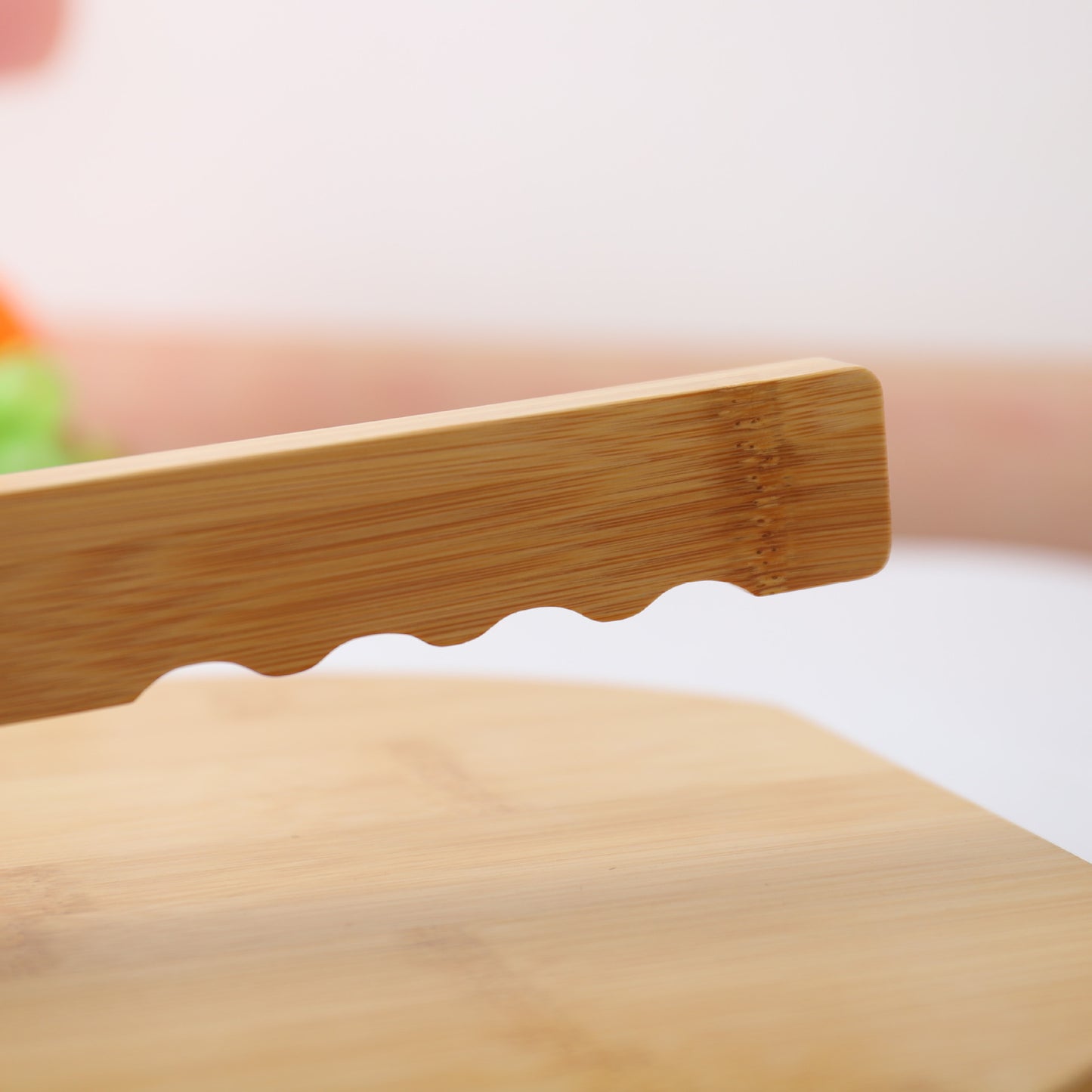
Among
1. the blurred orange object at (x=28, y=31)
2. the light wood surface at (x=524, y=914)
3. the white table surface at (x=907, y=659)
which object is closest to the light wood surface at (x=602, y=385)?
the white table surface at (x=907, y=659)

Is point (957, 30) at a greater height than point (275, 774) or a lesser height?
greater

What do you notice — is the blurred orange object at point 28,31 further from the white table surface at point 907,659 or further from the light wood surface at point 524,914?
the light wood surface at point 524,914

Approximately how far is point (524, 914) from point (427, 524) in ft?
0.43

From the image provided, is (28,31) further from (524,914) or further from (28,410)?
(524,914)

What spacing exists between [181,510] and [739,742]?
0.92 ft

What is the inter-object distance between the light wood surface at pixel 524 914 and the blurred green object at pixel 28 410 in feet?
3.01

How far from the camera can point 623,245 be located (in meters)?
1.39

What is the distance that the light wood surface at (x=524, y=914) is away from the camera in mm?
357

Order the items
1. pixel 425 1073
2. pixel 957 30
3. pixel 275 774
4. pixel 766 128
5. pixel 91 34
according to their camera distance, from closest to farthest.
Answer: pixel 425 1073 < pixel 275 774 < pixel 957 30 < pixel 766 128 < pixel 91 34

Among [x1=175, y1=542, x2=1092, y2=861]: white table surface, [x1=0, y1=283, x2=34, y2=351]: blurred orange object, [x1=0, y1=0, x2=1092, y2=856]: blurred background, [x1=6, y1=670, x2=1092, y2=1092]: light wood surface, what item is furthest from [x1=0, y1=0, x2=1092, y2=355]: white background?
[x1=6, y1=670, x2=1092, y2=1092]: light wood surface

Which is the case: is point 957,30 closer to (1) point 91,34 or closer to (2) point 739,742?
(2) point 739,742

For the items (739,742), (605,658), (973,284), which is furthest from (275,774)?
(973,284)

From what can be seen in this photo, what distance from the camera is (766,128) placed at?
51.4 inches

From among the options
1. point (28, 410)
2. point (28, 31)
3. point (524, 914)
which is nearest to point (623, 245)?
point (28, 410)
